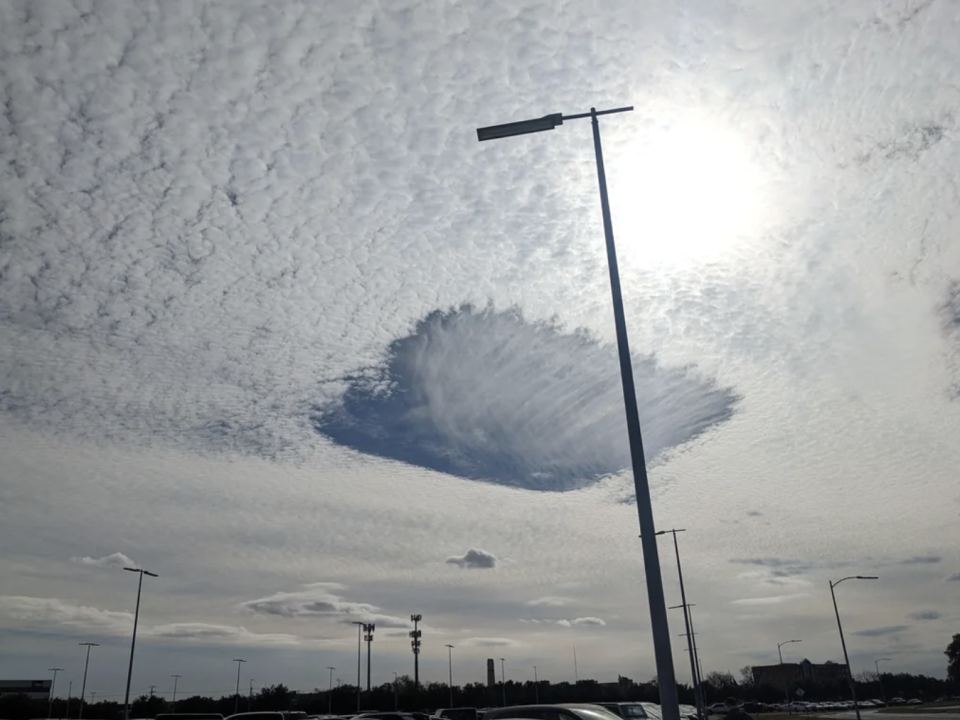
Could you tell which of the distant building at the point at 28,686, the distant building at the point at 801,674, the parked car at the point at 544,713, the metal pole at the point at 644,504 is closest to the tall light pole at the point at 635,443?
the metal pole at the point at 644,504

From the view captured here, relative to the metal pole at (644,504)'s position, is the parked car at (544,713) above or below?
below

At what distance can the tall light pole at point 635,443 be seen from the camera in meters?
9.59

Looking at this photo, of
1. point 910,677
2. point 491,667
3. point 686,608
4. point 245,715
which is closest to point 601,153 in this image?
point 245,715

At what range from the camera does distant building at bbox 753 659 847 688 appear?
154 metres

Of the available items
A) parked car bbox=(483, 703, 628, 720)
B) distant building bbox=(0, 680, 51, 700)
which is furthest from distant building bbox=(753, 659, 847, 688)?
parked car bbox=(483, 703, 628, 720)

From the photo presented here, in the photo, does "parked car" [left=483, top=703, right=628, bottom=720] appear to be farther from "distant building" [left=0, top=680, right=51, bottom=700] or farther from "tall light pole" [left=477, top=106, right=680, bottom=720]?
"distant building" [left=0, top=680, right=51, bottom=700]

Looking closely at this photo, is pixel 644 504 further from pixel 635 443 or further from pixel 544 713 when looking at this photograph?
pixel 544 713

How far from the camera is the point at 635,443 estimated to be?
11.1 metres

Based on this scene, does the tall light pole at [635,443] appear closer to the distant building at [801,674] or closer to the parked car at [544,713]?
the parked car at [544,713]

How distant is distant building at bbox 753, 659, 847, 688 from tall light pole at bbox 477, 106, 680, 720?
160964 millimetres

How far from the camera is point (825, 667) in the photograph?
179500mm

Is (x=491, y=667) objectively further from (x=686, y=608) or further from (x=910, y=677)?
(x=910, y=677)

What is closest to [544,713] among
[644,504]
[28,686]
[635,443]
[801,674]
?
[644,504]

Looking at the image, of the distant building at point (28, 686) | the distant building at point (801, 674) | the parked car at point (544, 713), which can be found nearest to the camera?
the parked car at point (544, 713)
